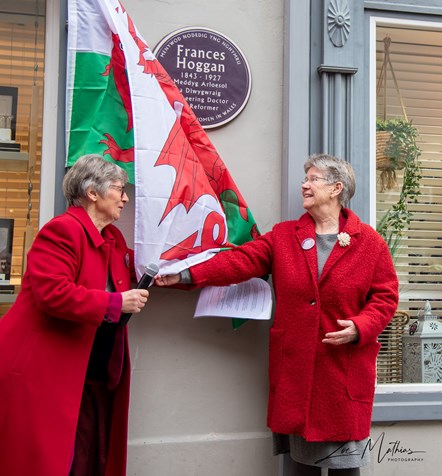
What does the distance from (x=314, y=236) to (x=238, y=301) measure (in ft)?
1.88

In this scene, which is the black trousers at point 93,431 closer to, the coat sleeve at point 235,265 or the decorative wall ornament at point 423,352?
the coat sleeve at point 235,265

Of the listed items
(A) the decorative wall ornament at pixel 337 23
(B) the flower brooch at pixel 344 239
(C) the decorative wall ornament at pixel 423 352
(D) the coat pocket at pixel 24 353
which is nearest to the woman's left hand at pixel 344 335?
(B) the flower brooch at pixel 344 239

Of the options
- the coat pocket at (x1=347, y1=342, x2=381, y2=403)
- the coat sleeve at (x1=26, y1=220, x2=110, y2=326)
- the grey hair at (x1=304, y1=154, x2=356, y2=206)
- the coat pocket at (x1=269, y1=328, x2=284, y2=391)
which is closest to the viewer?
the coat sleeve at (x1=26, y1=220, x2=110, y2=326)

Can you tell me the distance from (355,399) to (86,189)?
1.60 metres

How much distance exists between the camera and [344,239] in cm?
340

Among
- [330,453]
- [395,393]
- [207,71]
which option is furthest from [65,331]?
[395,393]

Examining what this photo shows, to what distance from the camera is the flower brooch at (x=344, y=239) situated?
3.40 metres

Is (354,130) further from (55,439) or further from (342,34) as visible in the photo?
(55,439)

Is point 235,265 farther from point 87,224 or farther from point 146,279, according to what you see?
point 87,224

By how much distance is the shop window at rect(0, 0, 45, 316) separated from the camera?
3867 millimetres

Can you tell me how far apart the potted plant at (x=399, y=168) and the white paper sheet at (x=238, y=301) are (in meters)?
1.00

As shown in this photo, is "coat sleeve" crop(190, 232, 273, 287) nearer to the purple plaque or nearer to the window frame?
the purple plaque

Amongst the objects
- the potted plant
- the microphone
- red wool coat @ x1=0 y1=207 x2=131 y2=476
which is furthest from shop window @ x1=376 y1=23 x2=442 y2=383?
red wool coat @ x1=0 y1=207 x2=131 y2=476

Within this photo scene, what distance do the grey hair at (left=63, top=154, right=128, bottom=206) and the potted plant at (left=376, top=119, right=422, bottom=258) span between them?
184 cm
